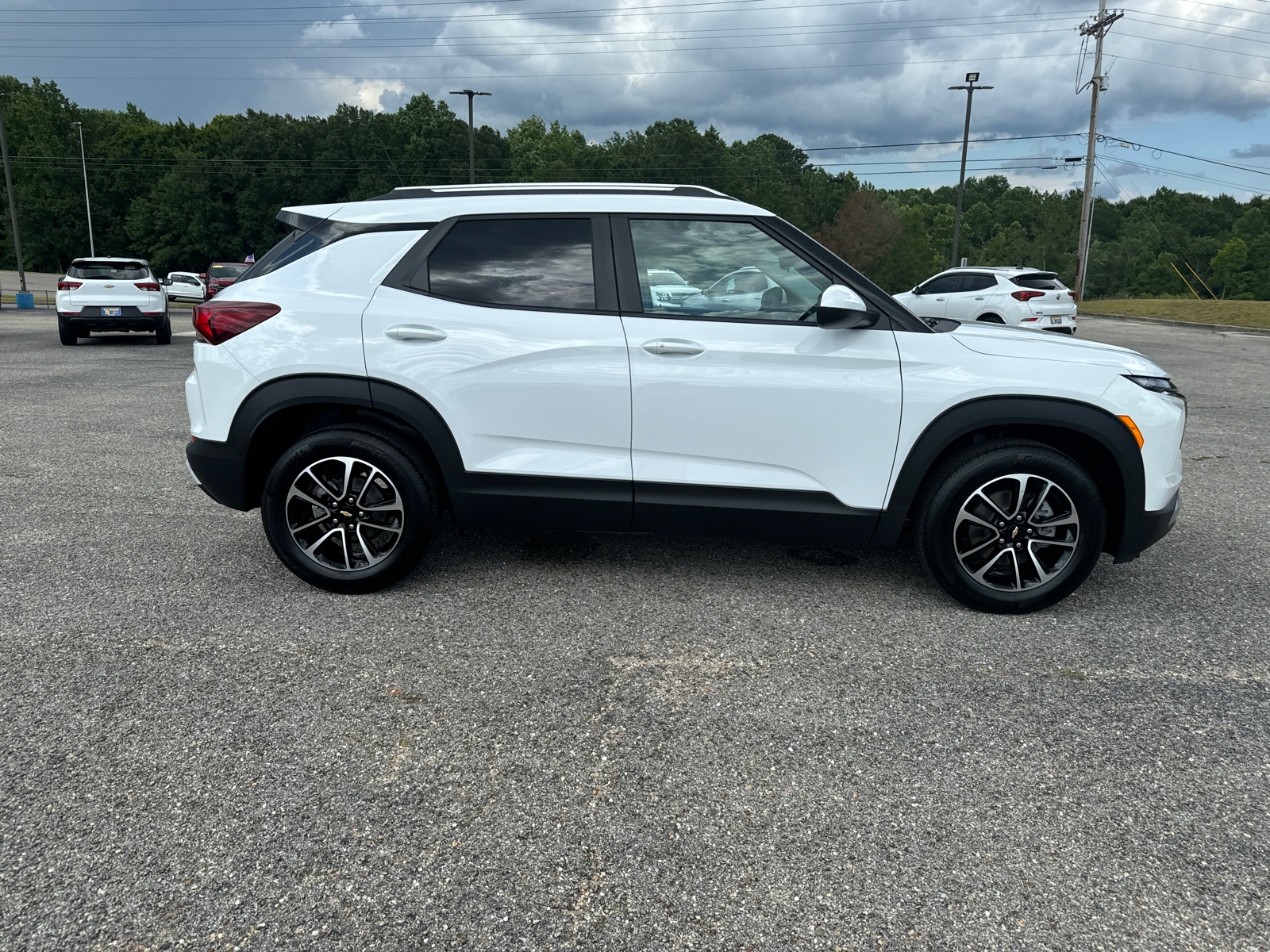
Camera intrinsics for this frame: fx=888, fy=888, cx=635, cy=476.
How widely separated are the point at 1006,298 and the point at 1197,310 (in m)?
17.7

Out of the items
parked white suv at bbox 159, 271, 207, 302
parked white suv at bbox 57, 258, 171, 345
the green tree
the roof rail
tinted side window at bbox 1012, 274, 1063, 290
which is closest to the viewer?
the roof rail

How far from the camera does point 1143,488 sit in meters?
3.82

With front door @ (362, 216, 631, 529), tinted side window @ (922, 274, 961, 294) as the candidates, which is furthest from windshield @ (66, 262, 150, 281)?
tinted side window @ (922, 274, 961, 294)

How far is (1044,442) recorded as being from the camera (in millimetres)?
3955

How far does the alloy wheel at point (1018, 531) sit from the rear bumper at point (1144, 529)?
22cm

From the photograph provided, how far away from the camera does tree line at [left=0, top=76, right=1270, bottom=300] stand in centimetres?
7538

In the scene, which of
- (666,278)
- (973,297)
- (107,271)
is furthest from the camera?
(973,297)

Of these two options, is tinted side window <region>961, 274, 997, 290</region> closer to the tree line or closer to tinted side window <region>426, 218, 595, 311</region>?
tinted side window <region>426, 218, 595, 311</region>

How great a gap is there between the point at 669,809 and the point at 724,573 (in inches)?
79.7

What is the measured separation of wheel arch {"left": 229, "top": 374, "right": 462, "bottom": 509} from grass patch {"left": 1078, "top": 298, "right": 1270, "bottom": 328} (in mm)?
27986

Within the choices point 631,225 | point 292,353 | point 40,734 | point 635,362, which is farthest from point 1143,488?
point 40,734

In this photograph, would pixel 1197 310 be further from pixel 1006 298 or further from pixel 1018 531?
pixel 1018 531

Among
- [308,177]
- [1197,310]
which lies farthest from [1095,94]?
[308,177]

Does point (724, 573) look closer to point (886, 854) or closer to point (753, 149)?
point (886, 854)
